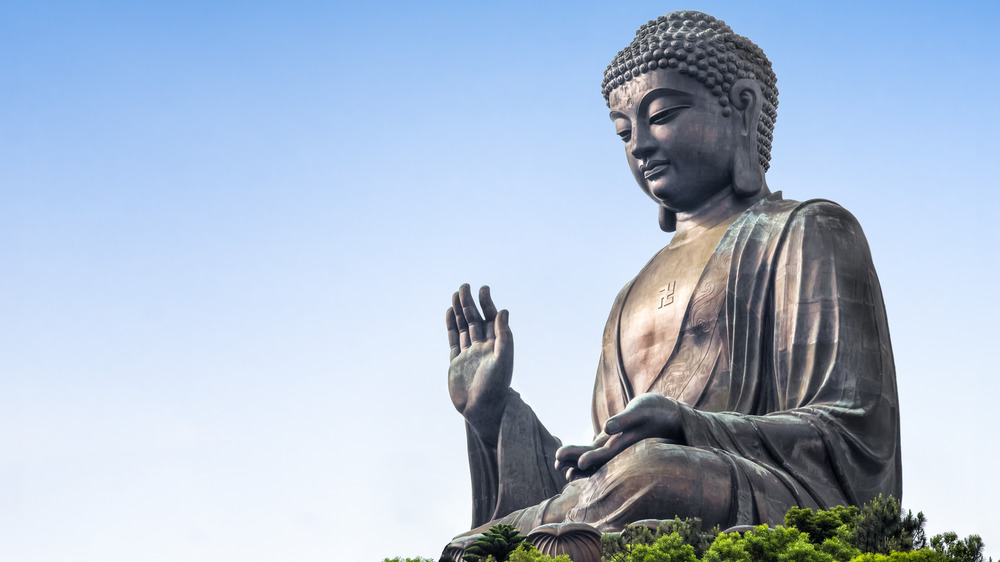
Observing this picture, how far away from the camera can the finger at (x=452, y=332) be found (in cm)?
1150

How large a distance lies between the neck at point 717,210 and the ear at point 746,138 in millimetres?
66

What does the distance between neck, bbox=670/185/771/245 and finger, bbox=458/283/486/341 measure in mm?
1728

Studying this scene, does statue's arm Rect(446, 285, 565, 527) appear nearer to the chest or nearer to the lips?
the chest

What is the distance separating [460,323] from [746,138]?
262 cm

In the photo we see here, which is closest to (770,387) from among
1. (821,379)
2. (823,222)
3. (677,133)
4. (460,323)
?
(821,379)

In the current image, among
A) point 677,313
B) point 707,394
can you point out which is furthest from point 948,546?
point 677,313

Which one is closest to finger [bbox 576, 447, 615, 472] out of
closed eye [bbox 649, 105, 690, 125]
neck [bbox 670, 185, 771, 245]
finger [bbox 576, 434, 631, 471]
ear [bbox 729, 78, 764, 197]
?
finger [bbox 576, 434, 631, 471]

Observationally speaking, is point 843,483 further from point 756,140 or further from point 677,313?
point 756,140

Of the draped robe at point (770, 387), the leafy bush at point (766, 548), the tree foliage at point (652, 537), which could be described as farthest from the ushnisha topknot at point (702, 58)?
the leafy bush at point (766, 548)

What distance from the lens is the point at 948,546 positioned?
286 inches

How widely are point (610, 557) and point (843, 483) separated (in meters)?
2.51

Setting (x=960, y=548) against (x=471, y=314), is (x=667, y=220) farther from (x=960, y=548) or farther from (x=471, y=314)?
(x=960, y=548)

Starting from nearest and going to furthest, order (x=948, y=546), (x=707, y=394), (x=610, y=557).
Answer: (x=948, y=546) → (x=610, y=557) → (x=707, y=394)

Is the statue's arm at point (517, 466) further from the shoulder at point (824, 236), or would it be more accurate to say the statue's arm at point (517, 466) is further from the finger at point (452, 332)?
the shoulder at point (824, 236)
